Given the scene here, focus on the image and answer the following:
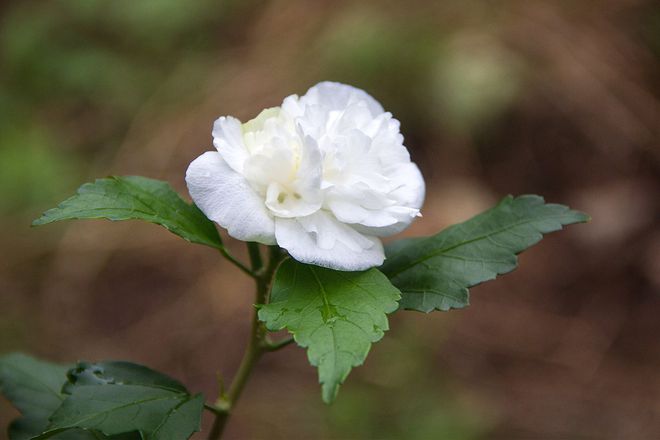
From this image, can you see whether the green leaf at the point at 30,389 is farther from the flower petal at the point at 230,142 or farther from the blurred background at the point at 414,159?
the blurred background at the point at 414,159

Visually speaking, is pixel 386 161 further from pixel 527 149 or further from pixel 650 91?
pixel 650 91

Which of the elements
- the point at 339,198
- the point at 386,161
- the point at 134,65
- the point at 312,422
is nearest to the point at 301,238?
the point at 339,198

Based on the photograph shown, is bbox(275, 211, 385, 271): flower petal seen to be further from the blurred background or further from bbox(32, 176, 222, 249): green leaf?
the blurred background

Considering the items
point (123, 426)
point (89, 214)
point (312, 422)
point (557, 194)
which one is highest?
point (557, 194)

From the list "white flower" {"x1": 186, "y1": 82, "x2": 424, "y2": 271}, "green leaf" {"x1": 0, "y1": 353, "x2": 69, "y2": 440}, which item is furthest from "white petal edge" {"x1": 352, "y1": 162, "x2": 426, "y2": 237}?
"green leaf" {"x1": 0, "y1": 353, "x2": 69, "y2": 440}

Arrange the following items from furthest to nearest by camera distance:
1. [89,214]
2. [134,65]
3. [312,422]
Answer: [134,65], [312,422], [89,214]

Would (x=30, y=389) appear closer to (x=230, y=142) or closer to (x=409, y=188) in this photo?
(x=230, y=142)

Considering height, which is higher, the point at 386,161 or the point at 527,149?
the point at 527,149
